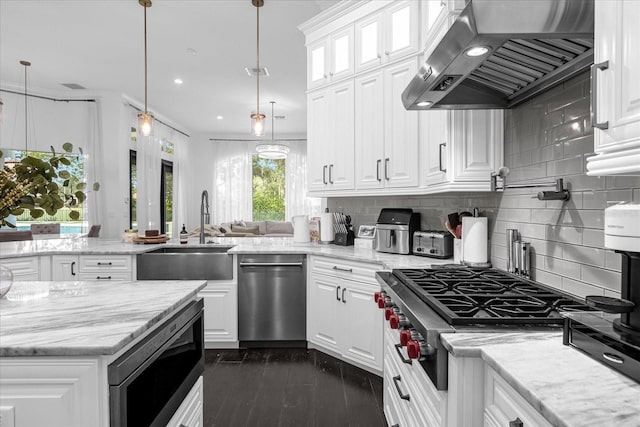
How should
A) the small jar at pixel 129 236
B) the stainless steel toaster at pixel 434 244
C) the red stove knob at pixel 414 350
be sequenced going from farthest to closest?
1. the small jar at pixel 129 236
2. the stainless steel toaster at pixel 434 244
3. the red stove knob at pixel 414 350

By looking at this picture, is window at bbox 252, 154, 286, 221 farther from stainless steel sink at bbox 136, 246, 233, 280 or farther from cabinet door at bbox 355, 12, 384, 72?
cabinet door at bbox 355, 12, 384, 72

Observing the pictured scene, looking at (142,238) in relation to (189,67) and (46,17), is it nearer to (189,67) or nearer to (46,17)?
(46,17)

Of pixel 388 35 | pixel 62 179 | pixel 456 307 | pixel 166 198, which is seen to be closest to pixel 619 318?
pixel 456 307

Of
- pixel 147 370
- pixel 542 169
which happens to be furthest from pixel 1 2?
pixel 542 169

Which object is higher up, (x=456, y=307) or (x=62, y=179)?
(x=62, y=179)

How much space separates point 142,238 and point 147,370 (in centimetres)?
299

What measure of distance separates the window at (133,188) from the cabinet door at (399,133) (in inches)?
245

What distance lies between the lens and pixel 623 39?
0.93 metres

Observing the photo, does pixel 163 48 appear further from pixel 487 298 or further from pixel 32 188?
pixel 487 298

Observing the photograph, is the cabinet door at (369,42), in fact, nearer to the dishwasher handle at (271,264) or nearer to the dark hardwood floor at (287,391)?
the dishwasher handle at (271,264)

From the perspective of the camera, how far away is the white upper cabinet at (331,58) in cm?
342

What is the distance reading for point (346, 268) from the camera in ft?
10.1

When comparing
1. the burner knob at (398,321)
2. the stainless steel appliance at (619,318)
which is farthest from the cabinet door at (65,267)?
the stainless steel appliance at (619,318)

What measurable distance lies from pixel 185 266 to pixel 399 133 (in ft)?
6.99
